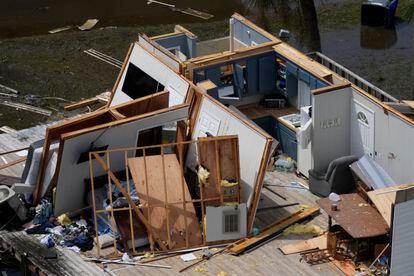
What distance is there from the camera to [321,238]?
20094mm

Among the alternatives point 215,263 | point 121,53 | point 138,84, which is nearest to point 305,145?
point 215,263

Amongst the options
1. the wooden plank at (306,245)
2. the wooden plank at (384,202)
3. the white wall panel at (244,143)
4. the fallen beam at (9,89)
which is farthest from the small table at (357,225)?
the fallen beam at (9,89)

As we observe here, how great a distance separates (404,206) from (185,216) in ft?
A: 15.8

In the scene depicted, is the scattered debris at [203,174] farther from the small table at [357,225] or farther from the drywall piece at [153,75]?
the drywall piece at [153,75]

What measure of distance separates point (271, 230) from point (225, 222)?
1.14 metres

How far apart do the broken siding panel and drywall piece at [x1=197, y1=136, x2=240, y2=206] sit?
3.58m

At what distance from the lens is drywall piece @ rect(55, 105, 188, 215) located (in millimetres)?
20547

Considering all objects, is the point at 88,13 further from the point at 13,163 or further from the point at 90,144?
the point at 90,144

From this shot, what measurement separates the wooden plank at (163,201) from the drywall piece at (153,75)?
2.75 meters

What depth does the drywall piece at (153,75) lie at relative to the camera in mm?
22938

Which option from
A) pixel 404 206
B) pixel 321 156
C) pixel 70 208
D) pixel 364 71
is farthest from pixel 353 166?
pixel 364 71

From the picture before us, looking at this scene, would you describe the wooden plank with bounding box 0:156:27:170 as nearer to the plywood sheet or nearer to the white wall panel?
the white wall panel

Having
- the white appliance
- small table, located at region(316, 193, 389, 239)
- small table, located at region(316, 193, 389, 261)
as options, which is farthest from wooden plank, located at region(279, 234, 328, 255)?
the white appliance

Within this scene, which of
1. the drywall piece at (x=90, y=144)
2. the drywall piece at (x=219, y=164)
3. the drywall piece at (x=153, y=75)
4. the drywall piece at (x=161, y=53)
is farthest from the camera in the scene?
the drywall piece at (x=161, y=53)
